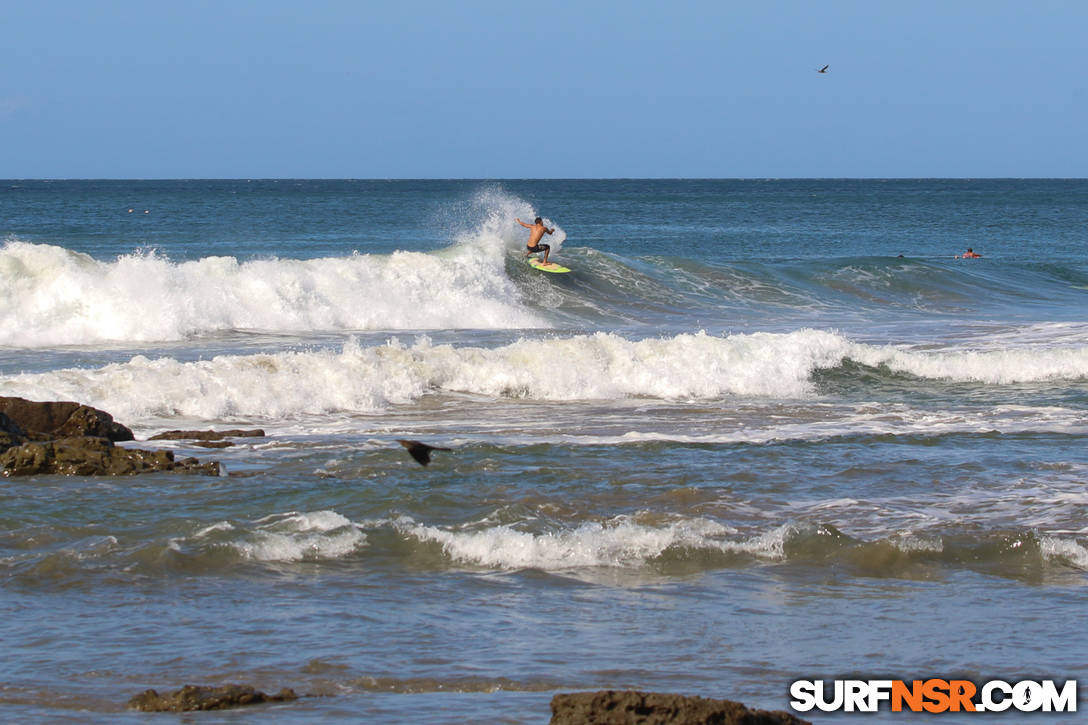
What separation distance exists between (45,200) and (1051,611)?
7454 centimetres

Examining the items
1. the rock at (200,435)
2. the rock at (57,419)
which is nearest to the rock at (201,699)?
the rock at (57,419)

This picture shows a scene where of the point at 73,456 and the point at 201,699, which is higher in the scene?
the point at 73,456

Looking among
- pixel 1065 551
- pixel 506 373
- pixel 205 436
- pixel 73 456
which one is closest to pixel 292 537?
pixel 73 456

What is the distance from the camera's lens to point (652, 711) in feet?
14.8

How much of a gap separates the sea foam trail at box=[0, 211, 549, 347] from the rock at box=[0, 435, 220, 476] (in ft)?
34.7

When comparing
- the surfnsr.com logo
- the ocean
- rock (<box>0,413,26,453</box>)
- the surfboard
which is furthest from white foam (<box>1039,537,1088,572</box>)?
the surfboard

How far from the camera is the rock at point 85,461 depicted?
10.1 m

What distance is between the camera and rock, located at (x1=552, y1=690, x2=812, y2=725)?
14.7ft

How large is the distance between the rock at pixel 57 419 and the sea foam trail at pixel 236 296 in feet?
30.3

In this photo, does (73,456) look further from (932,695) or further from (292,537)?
(932,695)

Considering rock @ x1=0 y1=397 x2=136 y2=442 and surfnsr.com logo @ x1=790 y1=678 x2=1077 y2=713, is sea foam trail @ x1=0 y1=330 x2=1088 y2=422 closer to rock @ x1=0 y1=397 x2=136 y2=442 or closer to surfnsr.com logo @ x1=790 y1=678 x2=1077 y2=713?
rock @ x1=0 y1=397 x2=136 y2=442

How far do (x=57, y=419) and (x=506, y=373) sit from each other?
6.16 metres

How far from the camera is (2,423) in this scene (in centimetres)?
1092

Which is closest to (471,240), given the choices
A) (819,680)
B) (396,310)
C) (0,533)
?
(396,310)
